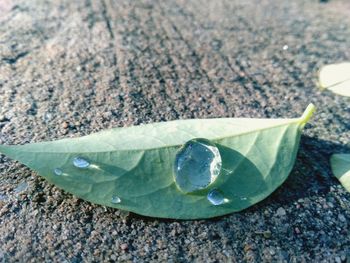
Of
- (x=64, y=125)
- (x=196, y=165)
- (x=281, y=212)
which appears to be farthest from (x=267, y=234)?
(x=64, y=125)

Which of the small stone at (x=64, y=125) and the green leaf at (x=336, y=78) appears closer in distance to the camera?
the small stone at (x=64, y=125)

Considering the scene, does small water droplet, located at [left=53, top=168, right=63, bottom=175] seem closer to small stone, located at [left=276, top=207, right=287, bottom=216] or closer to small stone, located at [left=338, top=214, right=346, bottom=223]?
small stone, located at [left=276, top=207, right=287, bottom=216]

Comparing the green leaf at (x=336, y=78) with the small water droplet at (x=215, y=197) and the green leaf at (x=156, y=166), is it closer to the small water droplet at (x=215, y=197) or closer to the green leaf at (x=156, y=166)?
the green leaf at (x=156, y=166)

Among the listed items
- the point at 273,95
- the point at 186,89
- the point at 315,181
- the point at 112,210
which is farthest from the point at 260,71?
the point at 112,210

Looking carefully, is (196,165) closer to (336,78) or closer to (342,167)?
(342,167)

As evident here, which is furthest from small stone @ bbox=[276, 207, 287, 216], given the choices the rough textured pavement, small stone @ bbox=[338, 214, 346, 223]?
small stone @ bbox=[338, 214, 346, 223]

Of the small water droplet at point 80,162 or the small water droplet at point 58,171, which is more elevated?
the small water droplet at point 58,171

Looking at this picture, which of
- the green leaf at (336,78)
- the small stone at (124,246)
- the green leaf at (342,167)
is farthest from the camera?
the green leaf at (336,78)

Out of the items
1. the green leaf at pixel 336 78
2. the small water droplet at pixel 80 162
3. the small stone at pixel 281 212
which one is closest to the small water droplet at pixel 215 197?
the small stone at pixel 281 212
